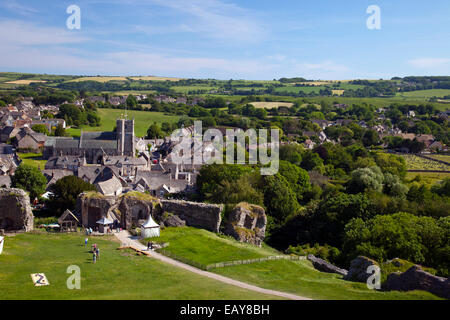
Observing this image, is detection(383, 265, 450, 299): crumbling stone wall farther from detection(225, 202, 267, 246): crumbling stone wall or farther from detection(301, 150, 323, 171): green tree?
detection(301, 150, 323, 171): green tree

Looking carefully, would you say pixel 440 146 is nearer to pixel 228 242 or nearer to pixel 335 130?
pixel 335 130

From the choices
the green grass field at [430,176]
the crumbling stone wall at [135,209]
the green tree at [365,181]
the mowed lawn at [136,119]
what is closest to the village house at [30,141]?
the mowed lawn at [136,119]

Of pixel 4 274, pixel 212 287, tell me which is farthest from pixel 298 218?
pixel 4 274

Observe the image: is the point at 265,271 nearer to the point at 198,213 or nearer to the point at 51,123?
the point at 198,213

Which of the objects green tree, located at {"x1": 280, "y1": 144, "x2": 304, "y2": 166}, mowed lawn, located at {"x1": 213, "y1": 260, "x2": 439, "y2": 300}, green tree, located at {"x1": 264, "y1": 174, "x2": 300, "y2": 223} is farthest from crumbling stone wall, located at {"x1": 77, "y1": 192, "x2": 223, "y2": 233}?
green tree, located at {"x1": 280, "y1": 144, "x2": 304, "y2": 166}

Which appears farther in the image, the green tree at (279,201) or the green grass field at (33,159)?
the green grass field at (33,159)

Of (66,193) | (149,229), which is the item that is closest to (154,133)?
(66,193)

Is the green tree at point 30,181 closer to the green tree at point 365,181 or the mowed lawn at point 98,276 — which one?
the mowed lawn at point 98,276
